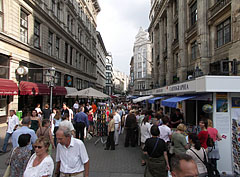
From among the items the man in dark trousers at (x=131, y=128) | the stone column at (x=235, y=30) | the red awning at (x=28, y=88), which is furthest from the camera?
the red awning at (x=28, y=88)

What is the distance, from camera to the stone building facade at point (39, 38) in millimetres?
13555

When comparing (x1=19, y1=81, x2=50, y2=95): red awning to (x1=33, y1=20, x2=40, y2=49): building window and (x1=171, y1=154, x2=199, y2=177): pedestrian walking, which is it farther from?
(x1=171, y1=154, x2=199, y2=177): pedestrian walking

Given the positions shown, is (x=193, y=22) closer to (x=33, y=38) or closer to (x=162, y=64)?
(x=162, y=64)

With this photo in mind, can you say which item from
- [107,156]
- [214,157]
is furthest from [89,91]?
[214,157]

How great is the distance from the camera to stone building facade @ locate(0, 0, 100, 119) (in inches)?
534

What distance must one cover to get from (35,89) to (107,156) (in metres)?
11.4

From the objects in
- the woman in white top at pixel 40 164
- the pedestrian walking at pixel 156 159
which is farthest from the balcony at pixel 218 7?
the woman in white top at pixel 40 164

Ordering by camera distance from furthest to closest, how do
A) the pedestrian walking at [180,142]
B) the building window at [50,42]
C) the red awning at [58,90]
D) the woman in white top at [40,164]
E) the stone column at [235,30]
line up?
the building window at [50,42] < the red awning at [58,90] < the stone column at [235,30] < the pedestrian walking at [180,142] < the woman in white top at [40,164]

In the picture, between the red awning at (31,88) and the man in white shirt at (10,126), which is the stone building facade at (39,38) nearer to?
the red awning at (31,88)

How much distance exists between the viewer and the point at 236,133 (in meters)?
5.61

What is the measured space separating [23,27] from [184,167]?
18122 millimetres

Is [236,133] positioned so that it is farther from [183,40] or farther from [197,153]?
[183,40]

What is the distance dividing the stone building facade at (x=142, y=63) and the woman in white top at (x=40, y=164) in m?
59.1

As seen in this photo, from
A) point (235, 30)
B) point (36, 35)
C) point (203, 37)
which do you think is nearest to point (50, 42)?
point (36, 35)
